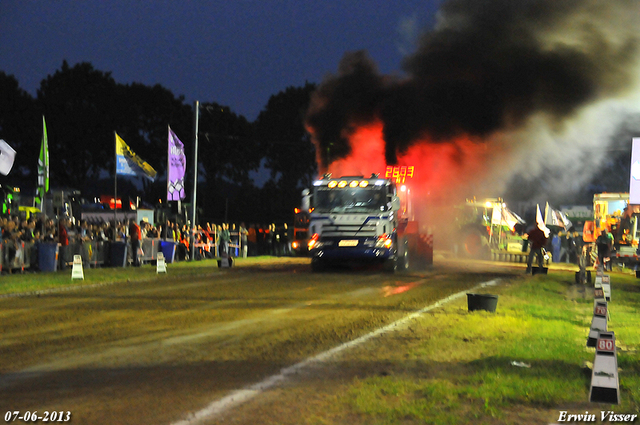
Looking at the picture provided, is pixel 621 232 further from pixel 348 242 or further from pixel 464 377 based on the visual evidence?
pixel 464 377

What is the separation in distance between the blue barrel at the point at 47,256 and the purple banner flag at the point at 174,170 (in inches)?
250

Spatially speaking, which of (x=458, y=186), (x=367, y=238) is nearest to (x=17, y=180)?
(x=458, y=186)

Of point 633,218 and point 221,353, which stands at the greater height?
point 633,218

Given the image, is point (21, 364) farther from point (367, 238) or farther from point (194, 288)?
point (367, 238)

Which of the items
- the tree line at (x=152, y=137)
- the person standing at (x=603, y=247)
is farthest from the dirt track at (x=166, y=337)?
the tree line at (x=152, y=137)

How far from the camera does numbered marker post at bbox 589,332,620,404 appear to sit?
630cm

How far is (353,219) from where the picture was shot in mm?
21953

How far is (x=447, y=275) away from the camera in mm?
22422

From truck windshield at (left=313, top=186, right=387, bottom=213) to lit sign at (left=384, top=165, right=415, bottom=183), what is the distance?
23.2 ft

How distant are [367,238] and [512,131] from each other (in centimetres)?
1511

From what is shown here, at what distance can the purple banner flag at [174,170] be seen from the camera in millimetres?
26812

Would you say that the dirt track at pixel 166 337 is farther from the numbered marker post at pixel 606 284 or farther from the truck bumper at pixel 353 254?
the numbered marker post at pixel 606 284

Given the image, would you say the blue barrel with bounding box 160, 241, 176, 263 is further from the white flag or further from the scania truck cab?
the white flag

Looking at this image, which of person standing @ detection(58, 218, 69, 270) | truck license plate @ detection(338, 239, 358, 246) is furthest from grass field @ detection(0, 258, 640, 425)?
person standing @ detection(58, 218, 69, 270)
